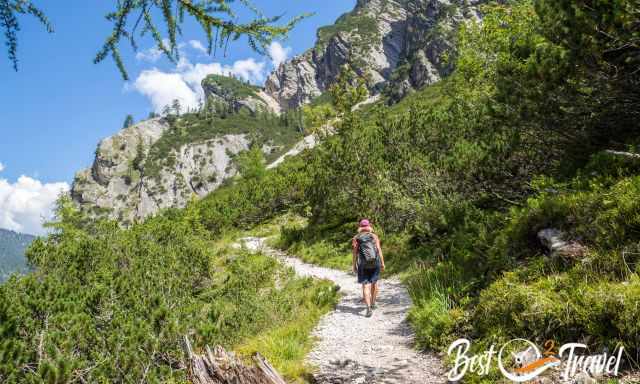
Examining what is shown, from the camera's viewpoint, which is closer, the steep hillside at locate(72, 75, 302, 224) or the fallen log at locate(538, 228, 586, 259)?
the fallen log at locate(538, 228, 586, 259)

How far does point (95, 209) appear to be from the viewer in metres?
→ 108

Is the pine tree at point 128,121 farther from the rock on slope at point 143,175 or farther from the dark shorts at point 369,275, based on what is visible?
the dark shorts at point 369,275

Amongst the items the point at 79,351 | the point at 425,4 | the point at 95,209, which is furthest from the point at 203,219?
the point at 425,4

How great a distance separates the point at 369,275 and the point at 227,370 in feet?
14.9

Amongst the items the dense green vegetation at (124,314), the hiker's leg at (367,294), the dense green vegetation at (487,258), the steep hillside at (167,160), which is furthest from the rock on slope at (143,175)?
the hiker's leg at (367,294)

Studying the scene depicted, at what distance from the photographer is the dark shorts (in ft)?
25.9

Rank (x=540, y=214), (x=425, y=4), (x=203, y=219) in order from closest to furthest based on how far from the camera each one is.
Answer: (x=540, y=214), (x=203, y=219), (x=425, y=4)

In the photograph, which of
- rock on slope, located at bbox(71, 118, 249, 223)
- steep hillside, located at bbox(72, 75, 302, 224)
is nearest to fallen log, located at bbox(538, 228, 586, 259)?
steep hillside, located at bbox(72, 75, 302, 224)

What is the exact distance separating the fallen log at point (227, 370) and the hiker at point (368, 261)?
13.6 ft

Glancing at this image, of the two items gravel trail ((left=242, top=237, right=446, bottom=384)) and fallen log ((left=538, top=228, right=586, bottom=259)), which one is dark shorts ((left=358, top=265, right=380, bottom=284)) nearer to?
gravel trail ((left=242, top=237, right=446, bottom=384))

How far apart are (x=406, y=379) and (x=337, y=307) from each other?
4.18 metres

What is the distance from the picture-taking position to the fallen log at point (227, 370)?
3820 mm

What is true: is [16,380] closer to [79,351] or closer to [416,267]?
[79,351]

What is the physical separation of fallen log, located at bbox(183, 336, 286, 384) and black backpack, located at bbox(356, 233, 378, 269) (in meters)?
4.13
